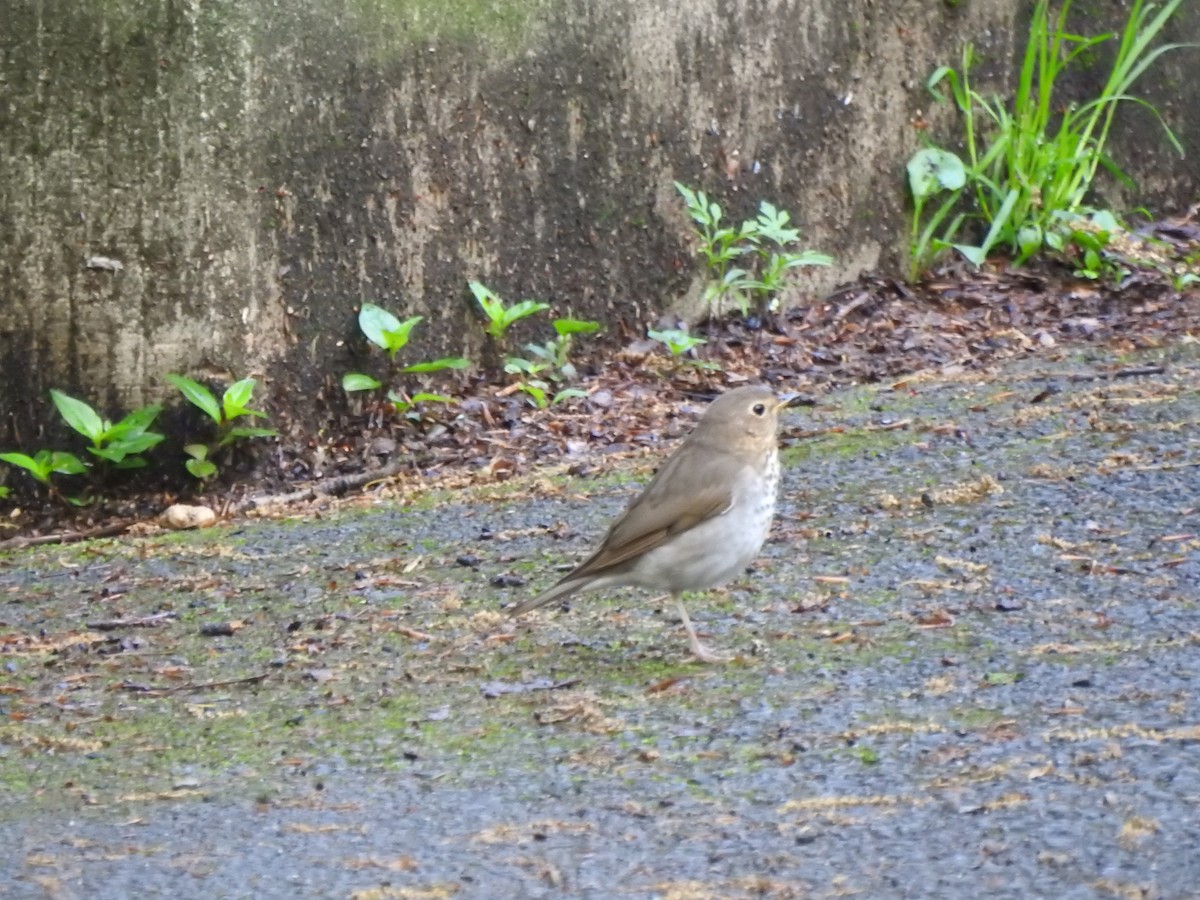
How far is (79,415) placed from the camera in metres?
6.39

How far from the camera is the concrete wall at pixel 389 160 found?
6.25m

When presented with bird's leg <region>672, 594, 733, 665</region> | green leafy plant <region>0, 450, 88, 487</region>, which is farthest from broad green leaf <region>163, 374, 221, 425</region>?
bird's leg <region>672, 594, 733, 665</region>

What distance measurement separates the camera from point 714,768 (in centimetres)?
354

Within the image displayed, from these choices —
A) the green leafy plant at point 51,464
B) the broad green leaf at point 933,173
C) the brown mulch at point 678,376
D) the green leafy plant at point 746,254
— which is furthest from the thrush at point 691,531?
the broad green leaf at point 933,173

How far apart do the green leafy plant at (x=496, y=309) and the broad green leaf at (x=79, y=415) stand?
1644 mm

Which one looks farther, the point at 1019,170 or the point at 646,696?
the point at 1019,170

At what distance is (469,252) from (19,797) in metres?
4.01

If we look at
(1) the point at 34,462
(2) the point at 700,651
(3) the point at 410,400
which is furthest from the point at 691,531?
(1) the point at 34,462

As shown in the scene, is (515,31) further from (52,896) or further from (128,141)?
(52,896)

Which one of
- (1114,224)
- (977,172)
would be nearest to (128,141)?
(977,172)

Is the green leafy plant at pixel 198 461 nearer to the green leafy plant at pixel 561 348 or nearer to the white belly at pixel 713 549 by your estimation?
the green leafy plant at pixel 561 348

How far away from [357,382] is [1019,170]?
3.64 metres

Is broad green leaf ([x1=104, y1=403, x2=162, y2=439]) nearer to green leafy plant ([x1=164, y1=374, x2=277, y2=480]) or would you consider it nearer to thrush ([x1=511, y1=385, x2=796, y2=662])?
green leafy plant ([x1=164, y1=374, x2=277, y2=480])

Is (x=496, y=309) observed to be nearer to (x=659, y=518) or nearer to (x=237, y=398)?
(x=237, y=398)
